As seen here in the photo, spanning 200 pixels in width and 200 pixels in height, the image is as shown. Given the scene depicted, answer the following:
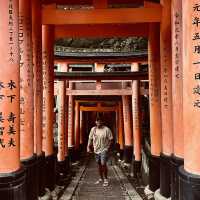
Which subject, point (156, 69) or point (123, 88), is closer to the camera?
point (156, 69)

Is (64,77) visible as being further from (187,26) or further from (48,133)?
(187,26)

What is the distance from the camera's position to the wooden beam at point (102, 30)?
10680 mm

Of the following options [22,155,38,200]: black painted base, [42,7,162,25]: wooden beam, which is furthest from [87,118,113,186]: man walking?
[42,7,162,25]: wooden beam

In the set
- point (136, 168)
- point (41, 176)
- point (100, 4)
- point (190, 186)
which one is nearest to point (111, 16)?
point (100, 4)

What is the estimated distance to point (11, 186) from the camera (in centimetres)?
491

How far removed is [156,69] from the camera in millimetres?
9242

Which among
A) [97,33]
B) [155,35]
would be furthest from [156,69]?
[97,33]

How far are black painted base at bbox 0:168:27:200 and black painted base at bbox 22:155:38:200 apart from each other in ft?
4.90

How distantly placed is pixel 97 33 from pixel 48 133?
9.61 feet

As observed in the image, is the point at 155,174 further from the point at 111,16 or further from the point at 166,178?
the point at 111,16

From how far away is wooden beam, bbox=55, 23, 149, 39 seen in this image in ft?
35.0

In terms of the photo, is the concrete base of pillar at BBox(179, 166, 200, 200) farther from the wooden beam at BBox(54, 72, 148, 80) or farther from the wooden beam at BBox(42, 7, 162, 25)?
the wooden beam at BBox(54, 72, 148, 80)

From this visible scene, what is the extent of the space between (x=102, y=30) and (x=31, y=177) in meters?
4.98

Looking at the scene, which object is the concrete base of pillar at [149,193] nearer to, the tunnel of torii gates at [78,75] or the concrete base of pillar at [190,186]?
the tunnel of torii gates at [78,75]
